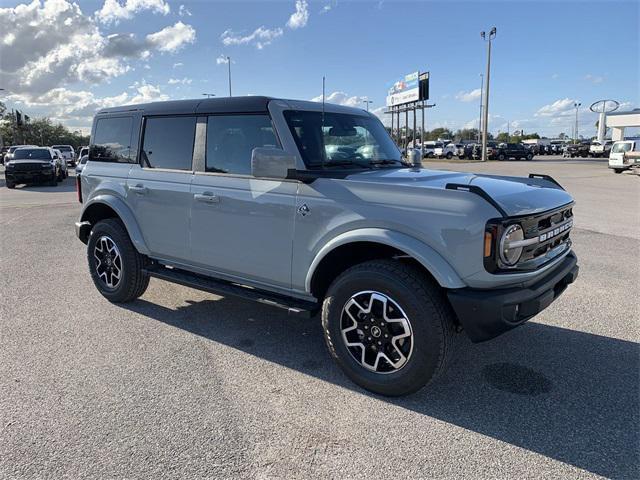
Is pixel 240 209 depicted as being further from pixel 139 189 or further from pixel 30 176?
pixel 30 176

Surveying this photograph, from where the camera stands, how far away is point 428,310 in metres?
3.01

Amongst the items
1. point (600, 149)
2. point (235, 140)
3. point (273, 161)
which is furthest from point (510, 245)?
point (600, 149)

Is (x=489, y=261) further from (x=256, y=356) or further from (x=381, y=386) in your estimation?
(x=256, y=356)

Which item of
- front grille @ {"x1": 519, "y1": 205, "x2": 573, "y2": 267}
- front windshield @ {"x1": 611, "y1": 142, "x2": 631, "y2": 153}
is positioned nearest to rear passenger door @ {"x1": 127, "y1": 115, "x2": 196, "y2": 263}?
front grille @ {"x1": 519, "y1": 205, "x2": 573, "y2": 267}

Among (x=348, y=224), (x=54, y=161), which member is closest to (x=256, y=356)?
(x=348, y=224)

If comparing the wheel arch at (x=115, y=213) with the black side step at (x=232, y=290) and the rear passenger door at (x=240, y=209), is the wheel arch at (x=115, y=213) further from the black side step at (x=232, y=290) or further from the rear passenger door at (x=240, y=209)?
the rear passenger door at (x=240, y=209)

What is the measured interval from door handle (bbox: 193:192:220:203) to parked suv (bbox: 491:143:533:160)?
153 ft

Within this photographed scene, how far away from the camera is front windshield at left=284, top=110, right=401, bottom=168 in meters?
3.82

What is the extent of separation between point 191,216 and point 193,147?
64 centimetres

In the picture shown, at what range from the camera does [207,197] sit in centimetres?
409

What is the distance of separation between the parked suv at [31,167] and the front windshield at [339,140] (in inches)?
781

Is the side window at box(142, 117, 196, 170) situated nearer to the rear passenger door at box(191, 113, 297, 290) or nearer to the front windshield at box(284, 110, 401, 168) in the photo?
the rear passenger door at box(191, 113, 297, 290)

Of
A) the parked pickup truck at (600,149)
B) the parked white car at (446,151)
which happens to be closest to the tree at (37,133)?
the parked white car at (446,151)

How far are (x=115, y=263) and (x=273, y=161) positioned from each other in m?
2.57
